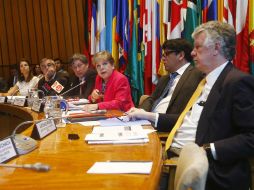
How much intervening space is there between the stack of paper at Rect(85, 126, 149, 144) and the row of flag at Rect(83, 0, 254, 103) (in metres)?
2.00

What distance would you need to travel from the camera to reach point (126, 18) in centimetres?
508

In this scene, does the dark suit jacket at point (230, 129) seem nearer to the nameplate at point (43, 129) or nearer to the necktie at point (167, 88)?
the nameplate at point (43, 129)

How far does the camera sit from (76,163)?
4.74 feet

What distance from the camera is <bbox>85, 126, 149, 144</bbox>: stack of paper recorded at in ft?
5.92

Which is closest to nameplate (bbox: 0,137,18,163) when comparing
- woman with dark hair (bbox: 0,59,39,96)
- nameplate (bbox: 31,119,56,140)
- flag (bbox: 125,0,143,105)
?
nameplate (bbox: 31,119,56,140)

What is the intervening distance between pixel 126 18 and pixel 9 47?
381 cm

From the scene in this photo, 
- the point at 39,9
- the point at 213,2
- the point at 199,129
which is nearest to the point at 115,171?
the point at 199,129

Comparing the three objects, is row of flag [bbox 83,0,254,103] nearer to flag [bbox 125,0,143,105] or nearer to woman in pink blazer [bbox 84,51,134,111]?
flag [bbox 125,0,143,105]

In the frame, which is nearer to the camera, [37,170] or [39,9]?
[37,170]

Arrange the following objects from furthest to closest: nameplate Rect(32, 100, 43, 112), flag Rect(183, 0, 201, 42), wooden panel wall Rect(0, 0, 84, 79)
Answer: wooden panel wall Rect(0, 0, 84, 79)
flag Rect(183, 0, 201, 42)
nameplate Rect(32, 100, 43, 112)

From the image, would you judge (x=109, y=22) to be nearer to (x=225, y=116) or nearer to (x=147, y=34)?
(x=147, y=34)

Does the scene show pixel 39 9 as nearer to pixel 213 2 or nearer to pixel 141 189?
pixel 213 2

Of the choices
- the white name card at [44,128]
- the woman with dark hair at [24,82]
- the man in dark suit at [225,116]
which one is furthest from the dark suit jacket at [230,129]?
the woman with dark hair at [24,82]

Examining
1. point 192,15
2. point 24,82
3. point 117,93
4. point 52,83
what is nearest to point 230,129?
point 117,93
